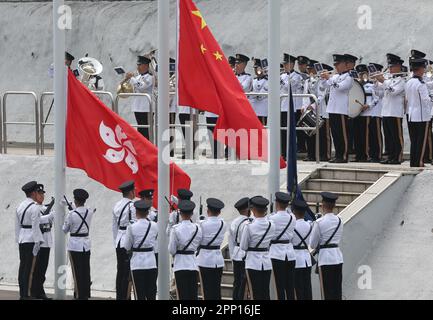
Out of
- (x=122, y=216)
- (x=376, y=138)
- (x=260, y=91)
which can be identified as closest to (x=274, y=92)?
(x=122, y=216)

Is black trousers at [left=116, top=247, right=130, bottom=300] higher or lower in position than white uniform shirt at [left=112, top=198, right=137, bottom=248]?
lower

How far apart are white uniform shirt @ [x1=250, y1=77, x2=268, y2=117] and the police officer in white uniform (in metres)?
2.07

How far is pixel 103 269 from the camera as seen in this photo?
21219 mm

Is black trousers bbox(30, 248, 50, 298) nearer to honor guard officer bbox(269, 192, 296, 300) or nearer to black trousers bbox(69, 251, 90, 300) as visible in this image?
black trousers bbox(69, 251, 90, 300)

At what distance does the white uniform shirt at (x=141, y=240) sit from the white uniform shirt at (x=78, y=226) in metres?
1.11

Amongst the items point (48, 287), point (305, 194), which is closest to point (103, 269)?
point (48, 287)

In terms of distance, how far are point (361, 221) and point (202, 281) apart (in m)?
2.99

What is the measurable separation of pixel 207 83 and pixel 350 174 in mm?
5446

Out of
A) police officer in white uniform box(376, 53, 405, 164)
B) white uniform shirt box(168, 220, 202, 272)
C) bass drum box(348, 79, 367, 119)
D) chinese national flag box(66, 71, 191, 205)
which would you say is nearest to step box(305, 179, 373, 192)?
police officer in white uniform box(376, 53, 405, 164)

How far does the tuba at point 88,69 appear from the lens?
82.4ft

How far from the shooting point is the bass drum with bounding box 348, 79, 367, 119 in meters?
22.2

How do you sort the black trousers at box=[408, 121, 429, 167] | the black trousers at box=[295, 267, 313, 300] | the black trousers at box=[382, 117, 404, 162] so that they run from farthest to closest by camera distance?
the black trousers at box=[382, 117, 404, 162] < the black trousers at box=[408, 121, 429, 167] < the black trousers at box=[295, 267, 313, 300]

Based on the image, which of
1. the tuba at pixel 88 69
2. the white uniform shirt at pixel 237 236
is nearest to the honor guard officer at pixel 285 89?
the tuba at pixel 88 69

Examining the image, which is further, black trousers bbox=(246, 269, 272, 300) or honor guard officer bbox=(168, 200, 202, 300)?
black trousers bbox=(246, 269, 272, 300)
